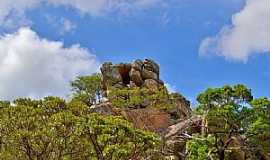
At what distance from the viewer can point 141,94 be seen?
3634 centimetres

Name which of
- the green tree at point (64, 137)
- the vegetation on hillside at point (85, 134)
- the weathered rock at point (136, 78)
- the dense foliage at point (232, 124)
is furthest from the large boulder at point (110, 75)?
the green tree at point (64, 137)

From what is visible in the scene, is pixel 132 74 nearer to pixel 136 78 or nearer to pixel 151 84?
pixel 136 78

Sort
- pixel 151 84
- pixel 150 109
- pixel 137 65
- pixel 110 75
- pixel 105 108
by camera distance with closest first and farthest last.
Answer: pixel 105 108, pixel 150 109, pixel 151 84, pixel 110 75, pixel 137 65

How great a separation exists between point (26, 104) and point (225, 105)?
11296 millimetres

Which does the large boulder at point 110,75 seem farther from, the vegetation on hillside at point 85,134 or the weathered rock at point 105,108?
the vegetation on hillside at point 85,134

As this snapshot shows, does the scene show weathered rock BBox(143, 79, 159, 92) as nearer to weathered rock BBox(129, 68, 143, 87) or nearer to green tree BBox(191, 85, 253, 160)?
weathered rock BBox(129, 68, 143, 87)

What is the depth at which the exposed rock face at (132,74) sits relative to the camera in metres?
41.0

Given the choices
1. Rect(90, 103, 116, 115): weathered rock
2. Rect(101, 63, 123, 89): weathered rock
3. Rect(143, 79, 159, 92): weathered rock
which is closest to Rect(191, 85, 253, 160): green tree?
Rect(90, 103, 116, 115): weathered rock

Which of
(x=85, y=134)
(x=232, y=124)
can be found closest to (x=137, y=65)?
(x=232, y=124)

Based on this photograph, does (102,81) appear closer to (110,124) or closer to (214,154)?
(214,154)

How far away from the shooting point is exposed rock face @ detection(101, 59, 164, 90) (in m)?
41.0

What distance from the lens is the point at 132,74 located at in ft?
135

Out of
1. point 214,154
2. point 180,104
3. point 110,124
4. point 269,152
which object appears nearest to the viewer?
point 110,124

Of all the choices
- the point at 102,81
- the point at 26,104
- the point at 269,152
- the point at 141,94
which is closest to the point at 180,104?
the point at 141,94
